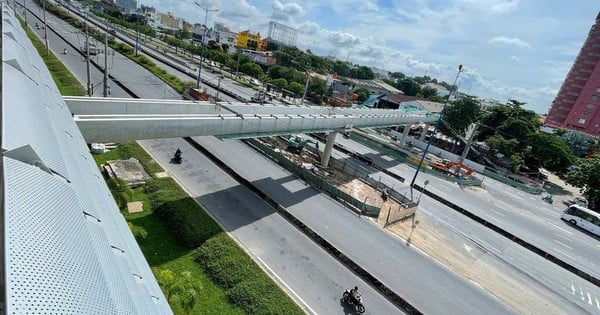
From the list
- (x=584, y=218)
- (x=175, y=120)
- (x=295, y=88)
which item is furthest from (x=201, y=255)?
(x=295, y=88)

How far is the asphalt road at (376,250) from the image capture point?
695 inches

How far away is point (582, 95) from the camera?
313 ft

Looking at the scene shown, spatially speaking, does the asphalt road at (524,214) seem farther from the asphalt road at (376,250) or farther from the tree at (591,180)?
the asphalt road at (376,250)

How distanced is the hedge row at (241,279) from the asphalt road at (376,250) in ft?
21.2

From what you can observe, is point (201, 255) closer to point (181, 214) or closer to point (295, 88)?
point (181, 214)

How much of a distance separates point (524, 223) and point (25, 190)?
40.4 metres

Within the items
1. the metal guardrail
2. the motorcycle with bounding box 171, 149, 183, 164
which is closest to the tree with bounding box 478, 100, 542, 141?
the metal guardrail

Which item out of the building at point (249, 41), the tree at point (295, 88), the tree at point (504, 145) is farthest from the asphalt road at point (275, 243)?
the building at point (249, 41)

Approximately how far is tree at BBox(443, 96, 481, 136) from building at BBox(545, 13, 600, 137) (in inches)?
2420

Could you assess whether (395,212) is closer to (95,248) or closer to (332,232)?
(332,232)

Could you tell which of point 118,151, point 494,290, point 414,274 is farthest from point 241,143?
point 494,290

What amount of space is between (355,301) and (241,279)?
19.8 ft

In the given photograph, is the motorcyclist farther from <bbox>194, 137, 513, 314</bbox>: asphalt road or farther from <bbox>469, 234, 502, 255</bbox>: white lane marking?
<bbox>469, 234, 502, 255</bbox>: white lane marking

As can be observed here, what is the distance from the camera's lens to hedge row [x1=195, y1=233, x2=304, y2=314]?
13.8 m
